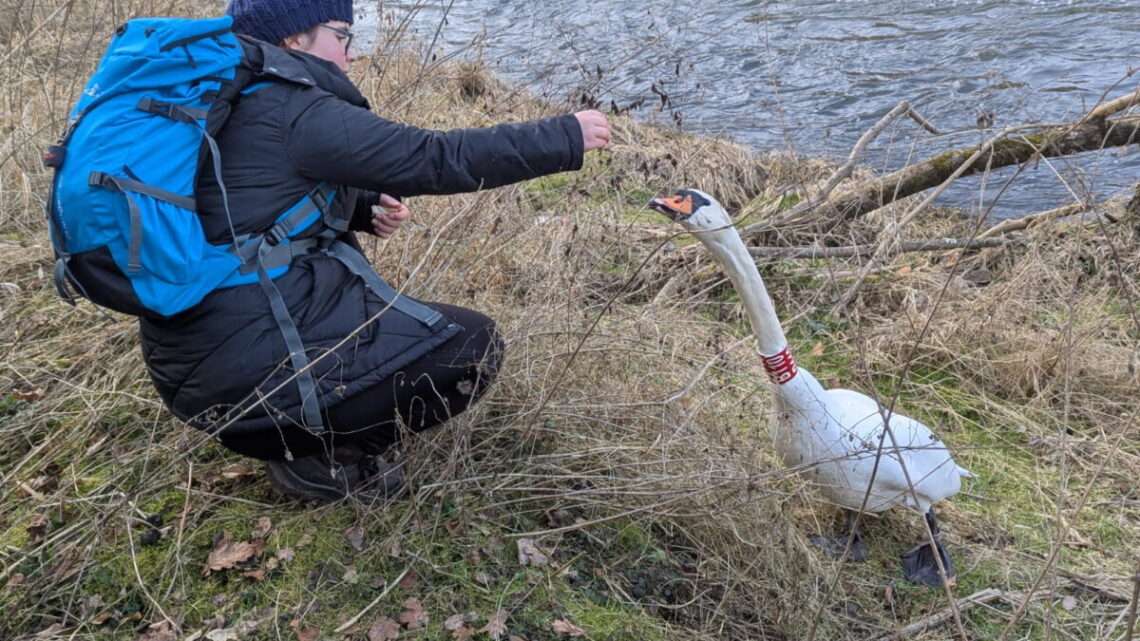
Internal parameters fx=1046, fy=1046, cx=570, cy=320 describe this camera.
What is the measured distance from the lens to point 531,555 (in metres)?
3.37

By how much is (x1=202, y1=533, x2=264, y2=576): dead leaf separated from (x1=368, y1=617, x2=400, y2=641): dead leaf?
495 mm

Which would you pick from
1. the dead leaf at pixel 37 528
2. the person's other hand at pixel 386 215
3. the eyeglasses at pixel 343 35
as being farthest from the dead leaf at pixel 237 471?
the eyeglasses at pixel 343 35

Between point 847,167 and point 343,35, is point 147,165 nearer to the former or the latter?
point 343,35

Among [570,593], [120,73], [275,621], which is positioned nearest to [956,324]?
[570,593]

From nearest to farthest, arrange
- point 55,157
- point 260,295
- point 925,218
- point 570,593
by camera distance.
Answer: point 55,157 < point 260,295 < point 570,593 < point 925,218

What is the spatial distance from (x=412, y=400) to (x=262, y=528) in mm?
742

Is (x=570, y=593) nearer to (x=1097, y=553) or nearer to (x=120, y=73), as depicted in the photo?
(x=120, y=73)

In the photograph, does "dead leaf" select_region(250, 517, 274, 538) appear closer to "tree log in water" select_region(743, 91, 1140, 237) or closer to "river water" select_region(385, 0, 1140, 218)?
"tree log in water" select_region(743, 91, 1140, 237)

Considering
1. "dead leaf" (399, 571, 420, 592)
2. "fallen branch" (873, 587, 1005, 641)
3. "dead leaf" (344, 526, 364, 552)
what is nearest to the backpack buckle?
"dead leaf" (344, 526, 364, 552)

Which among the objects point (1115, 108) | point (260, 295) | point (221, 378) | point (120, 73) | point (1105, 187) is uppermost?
point (120, 73)

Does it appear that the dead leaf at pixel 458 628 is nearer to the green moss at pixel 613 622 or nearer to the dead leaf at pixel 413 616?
the dead leaf at pixel 413 616

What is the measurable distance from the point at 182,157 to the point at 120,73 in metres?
0.25

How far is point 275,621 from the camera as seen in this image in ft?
10.1

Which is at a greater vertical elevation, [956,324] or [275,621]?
[275,621]
